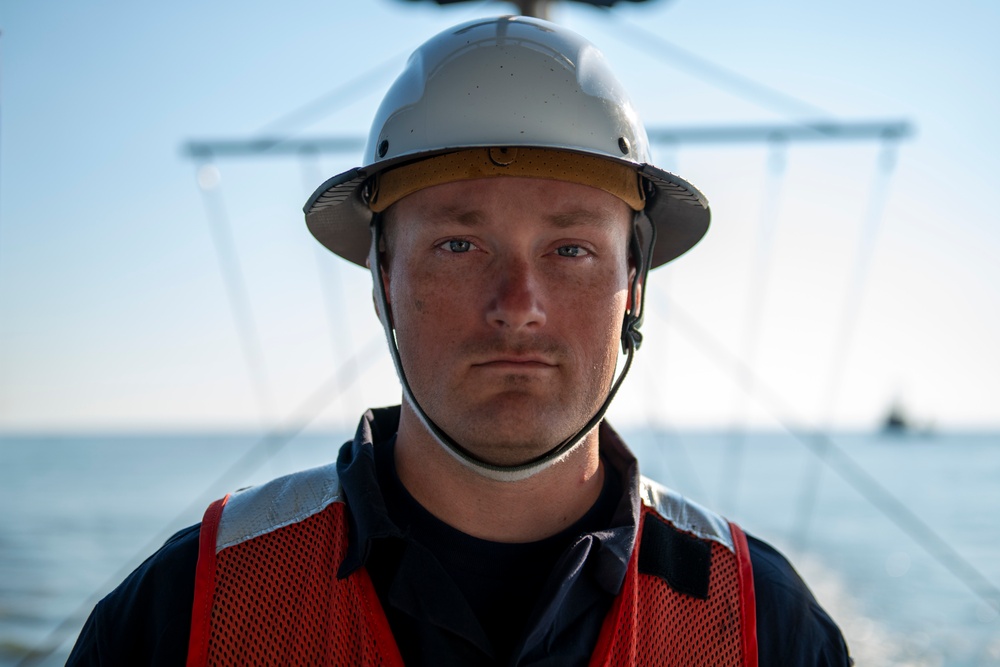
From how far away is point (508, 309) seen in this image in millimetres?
2256

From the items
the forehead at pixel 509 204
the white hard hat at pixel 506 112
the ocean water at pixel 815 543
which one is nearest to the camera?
the forehead at pixel 509 204

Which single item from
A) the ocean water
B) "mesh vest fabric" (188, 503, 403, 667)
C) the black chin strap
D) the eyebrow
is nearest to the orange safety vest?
"mesh vest fabric" (188, 503, 403, 667)

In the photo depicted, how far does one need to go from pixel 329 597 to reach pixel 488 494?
1.60 ft

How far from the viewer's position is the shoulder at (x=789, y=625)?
7.69ft

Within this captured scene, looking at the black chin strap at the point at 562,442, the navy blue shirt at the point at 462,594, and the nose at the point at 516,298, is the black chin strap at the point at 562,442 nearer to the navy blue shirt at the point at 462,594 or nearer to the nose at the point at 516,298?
the navy blue shirt at the point at 462,594

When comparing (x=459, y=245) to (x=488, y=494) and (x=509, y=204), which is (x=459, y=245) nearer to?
(x=509, y=204)

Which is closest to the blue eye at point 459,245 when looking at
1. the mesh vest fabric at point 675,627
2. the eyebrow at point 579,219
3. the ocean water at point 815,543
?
the eyebrow at point 579,219

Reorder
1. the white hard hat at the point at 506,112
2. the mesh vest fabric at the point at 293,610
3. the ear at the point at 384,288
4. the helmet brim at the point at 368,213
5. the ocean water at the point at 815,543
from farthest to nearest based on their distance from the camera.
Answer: the ocean water at the point at 815,543, the helmet brim at the point at 368,213, the ear at the point at 384,288, the white hard hat at the point at 506,112, the mesh vest fabric at the point at 293,610

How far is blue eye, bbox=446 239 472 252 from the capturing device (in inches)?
94.2

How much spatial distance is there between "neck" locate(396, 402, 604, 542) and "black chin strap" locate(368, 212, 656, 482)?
0.06 metres

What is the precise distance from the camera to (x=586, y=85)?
267cm

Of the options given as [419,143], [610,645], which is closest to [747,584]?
[610,645]

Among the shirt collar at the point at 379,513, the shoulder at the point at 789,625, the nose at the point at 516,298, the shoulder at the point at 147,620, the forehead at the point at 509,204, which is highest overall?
the forehead at the point at 509,204

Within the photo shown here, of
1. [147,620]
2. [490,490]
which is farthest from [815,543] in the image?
[147,620]
